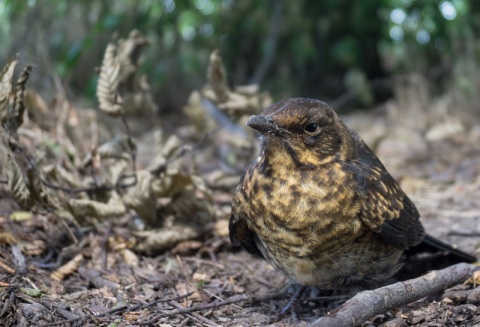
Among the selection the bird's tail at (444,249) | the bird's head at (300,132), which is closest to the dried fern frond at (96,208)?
the bird's head at (300,132)

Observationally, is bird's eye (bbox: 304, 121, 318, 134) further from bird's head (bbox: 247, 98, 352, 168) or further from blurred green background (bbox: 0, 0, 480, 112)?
blurred green background (bbox: 0, 0, 480, 112)

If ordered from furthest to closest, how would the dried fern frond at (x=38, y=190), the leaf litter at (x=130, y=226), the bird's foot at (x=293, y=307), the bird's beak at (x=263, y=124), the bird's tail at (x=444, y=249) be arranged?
the bird's tail at (x=444, y=249) → the dried fern frond at (x=38, y=190) → the bird's foot at (x=293, y=307) → the leaf litter at (x=130, y=226) → the bird's beak at (x=263, y=124)

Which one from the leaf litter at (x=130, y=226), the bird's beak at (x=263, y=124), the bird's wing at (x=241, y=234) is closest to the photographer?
the bird's beak at (x=263, y=124)

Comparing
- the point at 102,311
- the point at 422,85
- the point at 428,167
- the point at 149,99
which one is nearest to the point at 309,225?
the point at 102,311

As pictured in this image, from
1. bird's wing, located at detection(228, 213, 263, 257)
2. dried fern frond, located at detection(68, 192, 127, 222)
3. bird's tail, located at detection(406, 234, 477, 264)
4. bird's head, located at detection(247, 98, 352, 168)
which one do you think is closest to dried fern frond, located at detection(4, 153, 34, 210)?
dried fern frond, located at detection(68, 192, 127, 222)

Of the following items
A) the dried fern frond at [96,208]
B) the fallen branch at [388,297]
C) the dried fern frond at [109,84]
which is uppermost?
the dried fern frond at [109,84]

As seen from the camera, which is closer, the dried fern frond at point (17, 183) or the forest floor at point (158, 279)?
the forest floor at point (158, 279)

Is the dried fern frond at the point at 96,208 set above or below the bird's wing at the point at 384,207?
below

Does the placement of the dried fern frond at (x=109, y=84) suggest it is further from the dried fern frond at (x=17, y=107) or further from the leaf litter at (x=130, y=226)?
the dried fern frond at (x=17, y=107)
